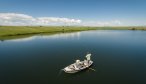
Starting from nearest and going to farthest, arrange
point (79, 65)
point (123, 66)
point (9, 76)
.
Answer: point (9, 76)
point (79, 65)
point (123, 66)

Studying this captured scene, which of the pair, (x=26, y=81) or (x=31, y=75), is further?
(x=31, y=75)

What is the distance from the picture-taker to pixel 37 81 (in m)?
27.6

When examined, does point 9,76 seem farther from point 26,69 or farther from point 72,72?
point 72,72

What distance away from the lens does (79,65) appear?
34.6 meters

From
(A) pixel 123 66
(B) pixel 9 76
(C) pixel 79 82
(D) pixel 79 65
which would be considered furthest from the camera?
(A) pixel 123 66

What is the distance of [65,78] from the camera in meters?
29.2

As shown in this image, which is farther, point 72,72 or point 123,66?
point 123,66

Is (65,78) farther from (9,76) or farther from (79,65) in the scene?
(9,76)

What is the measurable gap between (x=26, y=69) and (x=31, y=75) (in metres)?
4.63

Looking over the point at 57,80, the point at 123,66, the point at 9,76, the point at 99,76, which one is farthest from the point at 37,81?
the point at 123,66

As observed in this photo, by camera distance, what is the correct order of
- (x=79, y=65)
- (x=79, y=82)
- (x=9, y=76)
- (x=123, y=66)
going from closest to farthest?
1. (x=79, y=82)
2. (x=9, y=76)
3. (x=79, y=65)
4. (x=123, y=66)

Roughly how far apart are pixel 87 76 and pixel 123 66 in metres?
12.1

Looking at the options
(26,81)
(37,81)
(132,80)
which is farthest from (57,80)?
(132,80)

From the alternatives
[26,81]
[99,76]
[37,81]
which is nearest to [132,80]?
[99,76]
